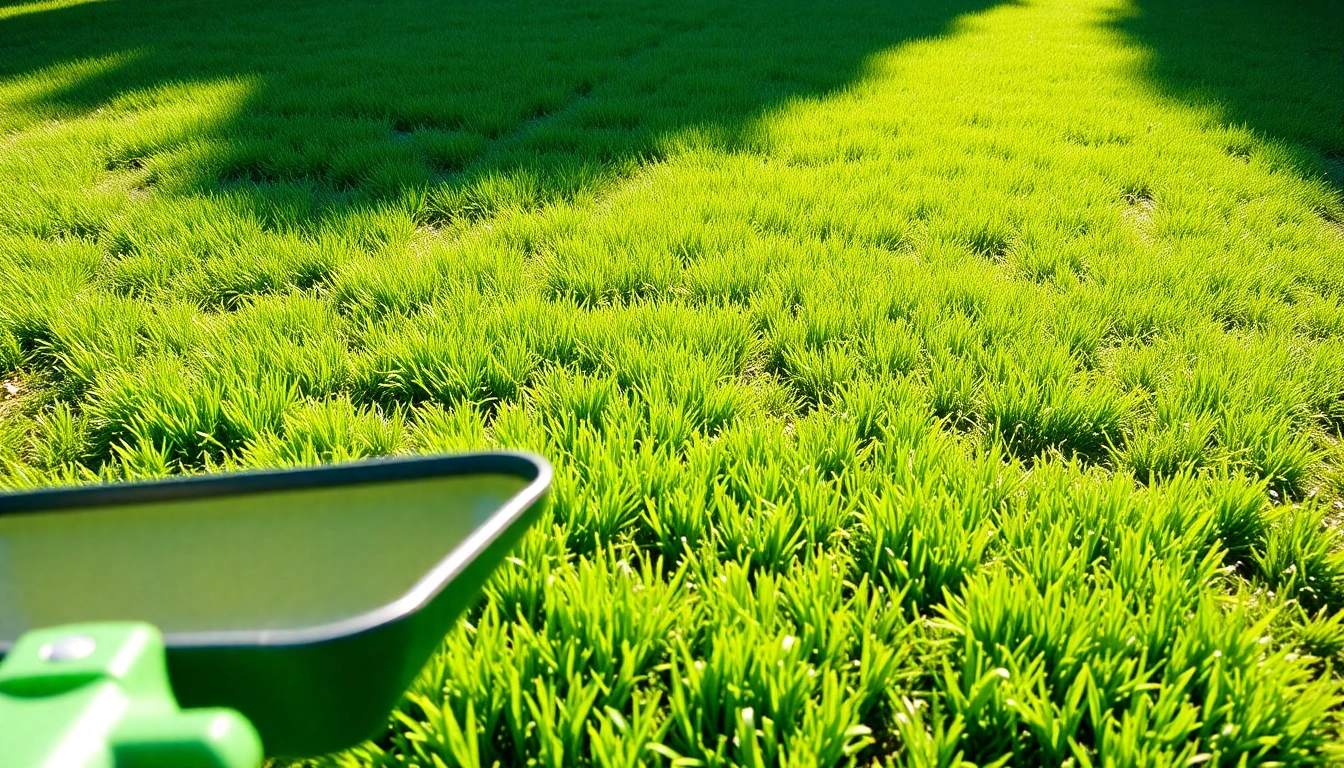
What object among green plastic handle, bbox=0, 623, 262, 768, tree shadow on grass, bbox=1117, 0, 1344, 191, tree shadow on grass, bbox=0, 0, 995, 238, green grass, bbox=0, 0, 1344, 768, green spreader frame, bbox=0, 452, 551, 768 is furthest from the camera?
tree shadow on grass, bbox=1117, 0, 1344, 191

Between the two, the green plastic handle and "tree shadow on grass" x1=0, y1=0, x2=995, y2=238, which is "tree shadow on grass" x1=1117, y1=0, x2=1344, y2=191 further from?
the green plastic handle

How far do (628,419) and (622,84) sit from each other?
3.21 m

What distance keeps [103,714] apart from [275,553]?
224mm

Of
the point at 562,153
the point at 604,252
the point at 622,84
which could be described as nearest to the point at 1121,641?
the point at 604,252

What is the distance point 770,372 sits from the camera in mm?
1870

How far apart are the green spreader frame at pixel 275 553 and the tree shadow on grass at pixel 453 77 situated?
2161 millimetres

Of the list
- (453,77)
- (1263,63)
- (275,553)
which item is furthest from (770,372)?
(1263,63)

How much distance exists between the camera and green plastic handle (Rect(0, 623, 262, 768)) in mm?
423

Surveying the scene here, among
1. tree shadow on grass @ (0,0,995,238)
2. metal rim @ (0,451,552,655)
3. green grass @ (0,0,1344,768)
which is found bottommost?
green grass @ (0,0,1344,768)

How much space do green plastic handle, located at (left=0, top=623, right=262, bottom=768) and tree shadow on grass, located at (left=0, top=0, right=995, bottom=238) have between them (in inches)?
92.9

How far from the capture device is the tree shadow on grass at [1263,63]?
376 cm

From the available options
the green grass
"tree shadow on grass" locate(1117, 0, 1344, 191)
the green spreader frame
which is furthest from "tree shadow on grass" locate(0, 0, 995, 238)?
the green spreader frame

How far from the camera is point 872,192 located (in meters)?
2.80

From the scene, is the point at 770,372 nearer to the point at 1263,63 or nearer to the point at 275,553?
the point at 275,553
